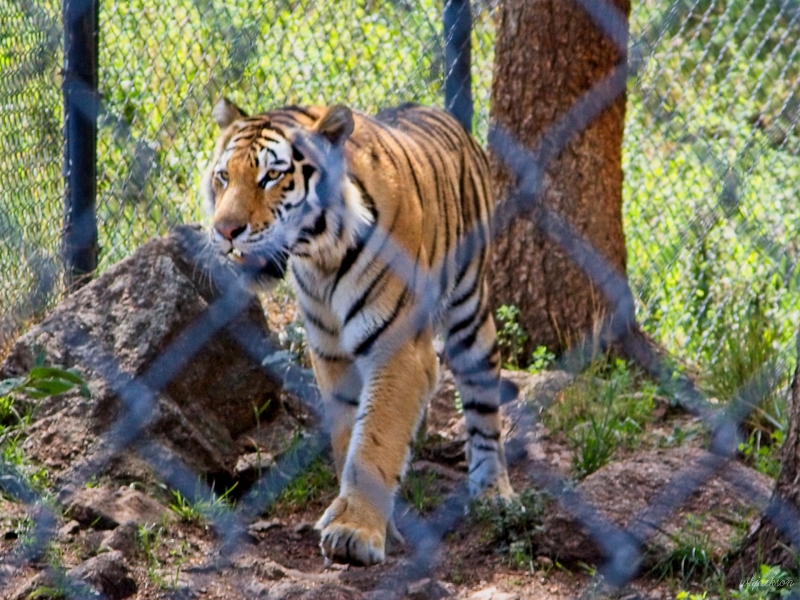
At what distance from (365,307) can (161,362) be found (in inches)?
30.7

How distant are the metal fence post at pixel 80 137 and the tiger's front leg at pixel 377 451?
123cm

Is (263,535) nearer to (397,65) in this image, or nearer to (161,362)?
(161,362)

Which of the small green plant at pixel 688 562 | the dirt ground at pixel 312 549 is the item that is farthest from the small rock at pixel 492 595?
the small green plant at pixel 688 562

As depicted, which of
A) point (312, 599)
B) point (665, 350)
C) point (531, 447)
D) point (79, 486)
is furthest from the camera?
point (665, 350)

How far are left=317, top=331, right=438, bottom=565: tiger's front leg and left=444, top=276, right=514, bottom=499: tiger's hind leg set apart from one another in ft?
1.88

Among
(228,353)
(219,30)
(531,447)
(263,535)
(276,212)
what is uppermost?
(219,30)

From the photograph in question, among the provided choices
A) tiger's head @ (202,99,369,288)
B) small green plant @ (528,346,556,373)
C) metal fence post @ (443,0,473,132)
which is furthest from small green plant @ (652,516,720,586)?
metal fence post @ (443,0,473,132)

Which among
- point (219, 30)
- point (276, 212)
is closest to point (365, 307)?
point (276, 212)

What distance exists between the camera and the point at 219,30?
4.18 m

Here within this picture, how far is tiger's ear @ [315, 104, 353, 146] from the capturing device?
278cm

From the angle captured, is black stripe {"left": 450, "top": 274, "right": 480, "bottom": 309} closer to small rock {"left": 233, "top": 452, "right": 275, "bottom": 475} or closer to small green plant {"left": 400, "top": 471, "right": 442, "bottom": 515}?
small green plant {"left": 400, "top": 471, "right": 442, "bottom": 515}

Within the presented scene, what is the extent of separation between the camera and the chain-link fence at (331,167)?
321 centimetres

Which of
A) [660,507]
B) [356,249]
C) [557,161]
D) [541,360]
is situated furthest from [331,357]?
[557,161]

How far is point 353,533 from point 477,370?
1138 millimetres
